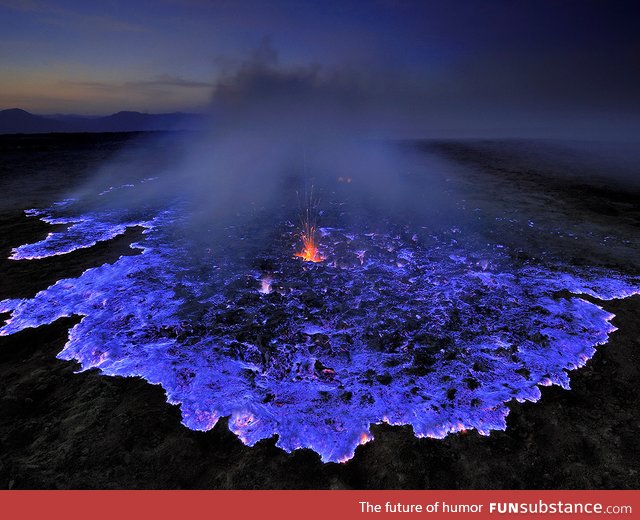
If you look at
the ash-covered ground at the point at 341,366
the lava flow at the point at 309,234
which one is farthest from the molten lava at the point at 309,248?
the ash-covered ground at the point at 341,366

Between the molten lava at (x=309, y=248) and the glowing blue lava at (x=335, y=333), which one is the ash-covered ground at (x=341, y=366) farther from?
the molten lava at (x=309, y=248)

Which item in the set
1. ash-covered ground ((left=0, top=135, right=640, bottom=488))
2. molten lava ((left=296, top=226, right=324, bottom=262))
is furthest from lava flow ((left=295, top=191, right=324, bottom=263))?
ash-covered ground ((left=0, top=135, right=640, bottom=488))

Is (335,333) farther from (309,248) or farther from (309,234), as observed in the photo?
(309,234)

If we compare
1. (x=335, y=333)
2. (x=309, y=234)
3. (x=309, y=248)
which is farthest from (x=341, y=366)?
(x=309, y=234)
